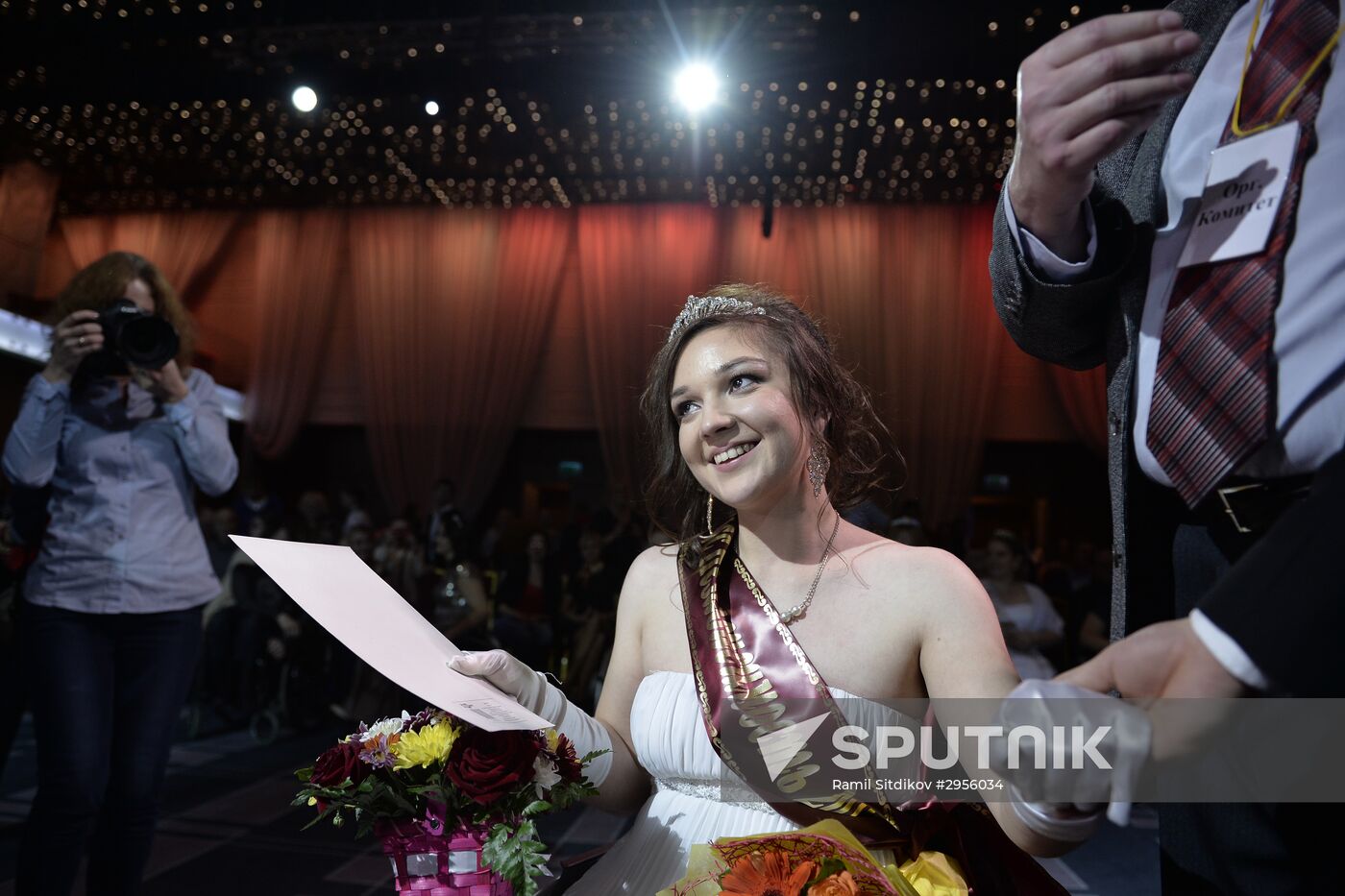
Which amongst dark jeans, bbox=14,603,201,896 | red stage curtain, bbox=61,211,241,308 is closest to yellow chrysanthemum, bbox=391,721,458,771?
dark jeans, bbox=14,603,201,896

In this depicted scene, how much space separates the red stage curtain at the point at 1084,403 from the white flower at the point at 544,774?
10.5 m

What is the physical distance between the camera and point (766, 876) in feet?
3.16

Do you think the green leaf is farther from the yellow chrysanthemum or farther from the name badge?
the name badge

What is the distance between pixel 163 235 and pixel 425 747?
1276cm

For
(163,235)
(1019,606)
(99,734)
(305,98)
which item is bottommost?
(1019,606)

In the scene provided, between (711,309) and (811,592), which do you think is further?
(711,309)

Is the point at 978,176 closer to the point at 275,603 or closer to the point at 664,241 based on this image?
the point at 664,241

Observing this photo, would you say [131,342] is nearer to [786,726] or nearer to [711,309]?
[711,309]

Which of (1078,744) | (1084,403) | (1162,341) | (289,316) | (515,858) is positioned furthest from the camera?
(289,316)

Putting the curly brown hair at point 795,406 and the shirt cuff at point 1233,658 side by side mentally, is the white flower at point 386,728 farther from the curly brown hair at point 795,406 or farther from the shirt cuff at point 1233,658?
the shirt cuff at point 1233,658

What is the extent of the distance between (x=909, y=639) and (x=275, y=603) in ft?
18.6

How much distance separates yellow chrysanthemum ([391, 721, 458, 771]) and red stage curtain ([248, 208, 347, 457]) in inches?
452

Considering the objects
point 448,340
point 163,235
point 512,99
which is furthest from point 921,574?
point 163,235

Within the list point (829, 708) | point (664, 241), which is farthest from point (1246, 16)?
point (664, 241)
